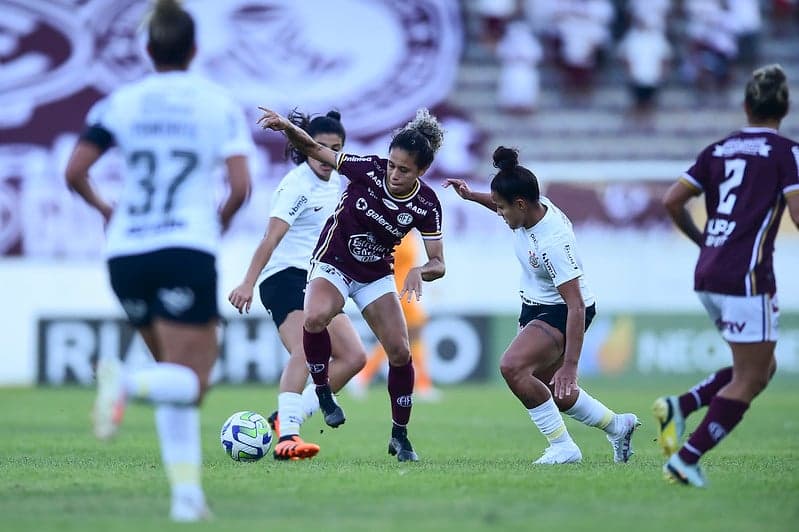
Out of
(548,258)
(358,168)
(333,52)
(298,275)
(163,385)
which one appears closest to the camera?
(163,385)

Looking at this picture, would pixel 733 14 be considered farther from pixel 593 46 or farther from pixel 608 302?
pixel 608 302

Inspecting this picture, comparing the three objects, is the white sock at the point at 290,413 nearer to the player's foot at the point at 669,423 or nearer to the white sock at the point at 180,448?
the player's foot at the point at 669,423

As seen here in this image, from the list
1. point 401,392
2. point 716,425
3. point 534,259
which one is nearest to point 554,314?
point 534,259

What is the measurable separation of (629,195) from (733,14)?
5.46 meters

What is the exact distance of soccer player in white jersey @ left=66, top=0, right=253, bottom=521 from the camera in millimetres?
5867

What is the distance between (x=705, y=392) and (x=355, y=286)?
2.57 m

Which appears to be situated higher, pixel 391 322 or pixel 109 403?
pixel 391 322

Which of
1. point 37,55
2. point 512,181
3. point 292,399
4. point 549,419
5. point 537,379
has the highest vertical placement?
point 37,55

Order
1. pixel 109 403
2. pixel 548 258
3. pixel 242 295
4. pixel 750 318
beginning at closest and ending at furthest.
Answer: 1. pixel 109 403
2. pixel 750 318
3. pixel 242 295
4. pixel 548 258

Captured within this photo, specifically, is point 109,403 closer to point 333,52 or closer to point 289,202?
point 289,202

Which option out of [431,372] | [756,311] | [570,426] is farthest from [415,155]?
[431,372]

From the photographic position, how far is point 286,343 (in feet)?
31.6

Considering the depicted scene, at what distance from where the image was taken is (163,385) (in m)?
5.73

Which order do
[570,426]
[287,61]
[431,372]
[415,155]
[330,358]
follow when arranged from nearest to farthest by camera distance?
[415,155] → [330,358] → [570,426] → [431,372] → [287,61]
